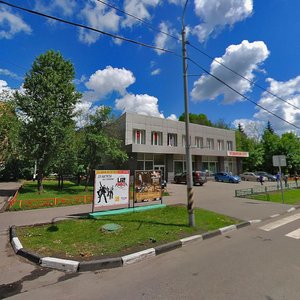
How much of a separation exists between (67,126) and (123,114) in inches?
489

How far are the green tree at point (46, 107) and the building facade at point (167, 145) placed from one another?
1031 centimetres

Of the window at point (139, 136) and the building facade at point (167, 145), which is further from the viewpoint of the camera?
the window at point (139, 136)

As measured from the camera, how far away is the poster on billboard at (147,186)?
1289 centimetres

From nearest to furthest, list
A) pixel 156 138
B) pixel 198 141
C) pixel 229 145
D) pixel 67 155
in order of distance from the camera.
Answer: pixel 67 155 < pixel 156 138 < pixel 198 141 < pixel 229 145

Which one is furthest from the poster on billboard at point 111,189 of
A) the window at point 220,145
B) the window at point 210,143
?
the window at point 220,145

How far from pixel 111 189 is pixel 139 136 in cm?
2244

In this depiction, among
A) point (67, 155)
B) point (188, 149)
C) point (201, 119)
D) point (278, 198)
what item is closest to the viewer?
point (188, 149)

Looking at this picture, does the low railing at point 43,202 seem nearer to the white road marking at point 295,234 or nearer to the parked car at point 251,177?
the white road marking at point 295,234

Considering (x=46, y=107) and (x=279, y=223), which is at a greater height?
(x=46, y=107)

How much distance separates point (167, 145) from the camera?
36.3 metres

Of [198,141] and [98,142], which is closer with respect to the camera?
[98,142]

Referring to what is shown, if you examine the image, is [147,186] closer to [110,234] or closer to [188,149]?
[188,149]

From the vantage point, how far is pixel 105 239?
25.3 ft

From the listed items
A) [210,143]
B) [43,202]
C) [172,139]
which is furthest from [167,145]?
[43,202]
